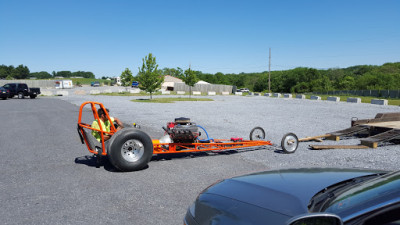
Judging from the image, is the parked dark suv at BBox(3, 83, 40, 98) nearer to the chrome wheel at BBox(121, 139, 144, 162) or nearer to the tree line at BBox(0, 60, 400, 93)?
the tree line at BBox(0, 60, 400, 93)

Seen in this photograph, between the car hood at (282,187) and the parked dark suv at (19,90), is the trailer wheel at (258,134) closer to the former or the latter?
the car hood at (282,187)

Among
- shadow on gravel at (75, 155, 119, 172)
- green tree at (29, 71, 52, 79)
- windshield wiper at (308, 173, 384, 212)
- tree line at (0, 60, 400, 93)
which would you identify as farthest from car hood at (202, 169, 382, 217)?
green tree at (29, 71, 52, 79)

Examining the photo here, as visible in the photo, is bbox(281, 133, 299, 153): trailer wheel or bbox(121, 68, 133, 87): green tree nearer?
bbox(281, 133, 299, 153): trailer wheel

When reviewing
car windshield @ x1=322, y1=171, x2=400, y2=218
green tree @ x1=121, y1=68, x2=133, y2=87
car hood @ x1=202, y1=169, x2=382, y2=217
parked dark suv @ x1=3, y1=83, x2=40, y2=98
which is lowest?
car hood @ x1=202, y1=169, x2=382, y2=217

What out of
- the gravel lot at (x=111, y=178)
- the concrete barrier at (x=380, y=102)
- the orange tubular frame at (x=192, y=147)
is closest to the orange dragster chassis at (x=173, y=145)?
the orange tubular frame at (x=192, y=147)

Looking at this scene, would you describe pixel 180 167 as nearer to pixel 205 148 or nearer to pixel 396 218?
pixel 205 148

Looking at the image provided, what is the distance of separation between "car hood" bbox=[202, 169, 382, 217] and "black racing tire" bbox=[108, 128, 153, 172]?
3.45 metres

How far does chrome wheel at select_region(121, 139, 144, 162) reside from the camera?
5980mm

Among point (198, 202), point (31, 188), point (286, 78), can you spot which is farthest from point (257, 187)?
point (286, 78)

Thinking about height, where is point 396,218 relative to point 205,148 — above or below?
above

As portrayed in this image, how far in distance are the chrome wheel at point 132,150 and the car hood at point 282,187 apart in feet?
11.5

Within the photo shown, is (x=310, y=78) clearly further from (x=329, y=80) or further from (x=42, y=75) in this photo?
(x=42, y=75)

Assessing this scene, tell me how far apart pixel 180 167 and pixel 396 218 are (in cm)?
504

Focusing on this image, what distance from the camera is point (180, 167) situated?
6.43 metres
